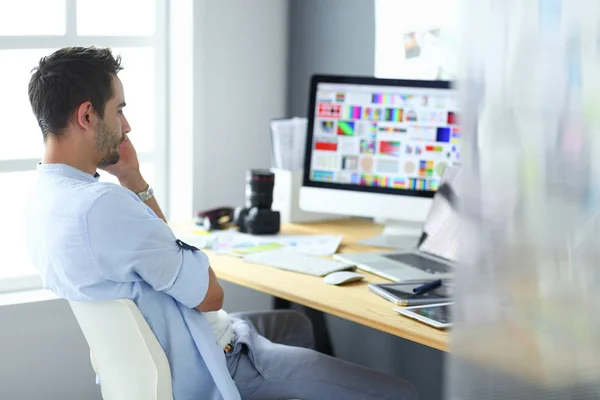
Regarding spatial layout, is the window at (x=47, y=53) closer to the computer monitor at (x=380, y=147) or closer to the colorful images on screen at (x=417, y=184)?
the computer monitor at (x=380, y=147)

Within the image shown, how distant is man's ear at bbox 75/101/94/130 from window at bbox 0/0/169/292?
1017 millimetres

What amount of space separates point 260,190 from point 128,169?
61 centimetres

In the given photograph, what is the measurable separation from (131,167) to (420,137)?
0.85 meters

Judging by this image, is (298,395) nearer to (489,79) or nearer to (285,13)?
(489,79)

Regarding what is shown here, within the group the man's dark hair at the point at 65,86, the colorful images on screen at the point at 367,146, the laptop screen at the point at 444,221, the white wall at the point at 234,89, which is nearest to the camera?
the man's dark hair at the point at 65,86

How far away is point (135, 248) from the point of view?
1.75m

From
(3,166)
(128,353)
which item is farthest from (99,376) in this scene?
(3,166)

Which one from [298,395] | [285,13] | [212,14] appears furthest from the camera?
[285,13]

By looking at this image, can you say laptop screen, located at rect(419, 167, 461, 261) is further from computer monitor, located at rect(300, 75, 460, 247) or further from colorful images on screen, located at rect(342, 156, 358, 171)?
colorful images on screen, located at rect(342, 156, 358, 171)

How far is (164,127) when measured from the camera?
127 inches

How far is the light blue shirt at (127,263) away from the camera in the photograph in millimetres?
1734

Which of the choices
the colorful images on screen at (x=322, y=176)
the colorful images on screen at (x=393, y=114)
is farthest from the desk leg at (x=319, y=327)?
the colorful images on screen at (x=393, y=114)

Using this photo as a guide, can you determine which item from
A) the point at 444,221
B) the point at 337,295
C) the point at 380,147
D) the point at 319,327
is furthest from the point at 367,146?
the point at 319,327

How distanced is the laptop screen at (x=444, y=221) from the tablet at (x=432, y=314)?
0.42m
